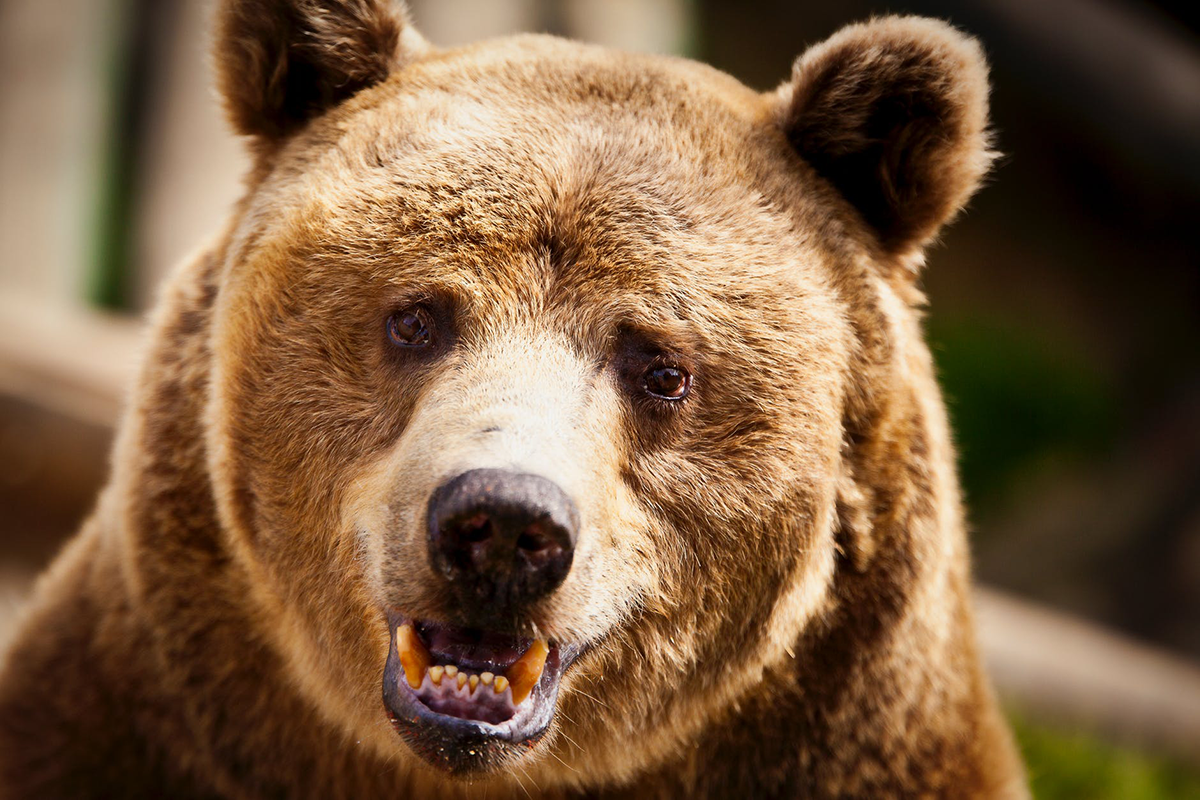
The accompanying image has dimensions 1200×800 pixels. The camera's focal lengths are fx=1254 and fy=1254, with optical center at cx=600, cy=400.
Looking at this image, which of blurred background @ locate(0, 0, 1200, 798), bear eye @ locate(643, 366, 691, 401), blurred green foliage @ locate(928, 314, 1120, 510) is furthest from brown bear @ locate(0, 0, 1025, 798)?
blurred green foliage @ locate(928, 314, 1120, 510)

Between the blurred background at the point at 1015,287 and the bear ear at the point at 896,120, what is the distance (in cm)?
361

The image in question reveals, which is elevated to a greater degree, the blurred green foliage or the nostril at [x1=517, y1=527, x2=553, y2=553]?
the nostril at [x1=517, y1=527, x2=553, y2=553]

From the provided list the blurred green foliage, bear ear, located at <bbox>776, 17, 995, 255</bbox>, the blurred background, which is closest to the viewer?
bear ear, located at <bbox>776, 17, 995, 255</bbox>

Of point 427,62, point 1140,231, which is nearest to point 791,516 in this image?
point 427,62

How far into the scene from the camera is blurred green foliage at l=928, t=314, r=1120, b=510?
10625 mm

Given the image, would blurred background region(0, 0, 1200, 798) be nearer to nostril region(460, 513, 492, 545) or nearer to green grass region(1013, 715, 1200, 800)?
green grass region(1013, 715, 1200, 800)

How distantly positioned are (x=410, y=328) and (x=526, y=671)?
0.80 meters

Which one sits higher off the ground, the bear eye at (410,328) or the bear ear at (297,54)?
the bear ear at (297,54)

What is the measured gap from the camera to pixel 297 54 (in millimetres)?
3148

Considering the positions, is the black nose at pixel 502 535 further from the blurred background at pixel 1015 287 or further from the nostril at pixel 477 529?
the blurred background at pixel 1015 287

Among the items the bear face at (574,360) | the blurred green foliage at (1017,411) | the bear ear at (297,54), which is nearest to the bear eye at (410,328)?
the bear face at (574,360)

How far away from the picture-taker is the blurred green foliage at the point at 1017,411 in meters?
10.6

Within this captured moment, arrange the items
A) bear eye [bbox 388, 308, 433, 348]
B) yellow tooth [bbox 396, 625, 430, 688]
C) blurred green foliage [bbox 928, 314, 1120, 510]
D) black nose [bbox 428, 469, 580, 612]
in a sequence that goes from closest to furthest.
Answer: black nose [bbox 428, 469, 580, 612], yellow tooth [bbox 396, 625, 430, 688], bear eye [bbox 388, 308, 433, 348], blurred green foliage [bbox 928, 314, 1120, 510]

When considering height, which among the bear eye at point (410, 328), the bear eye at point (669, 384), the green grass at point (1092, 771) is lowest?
the green grass at point (1092, 771)
